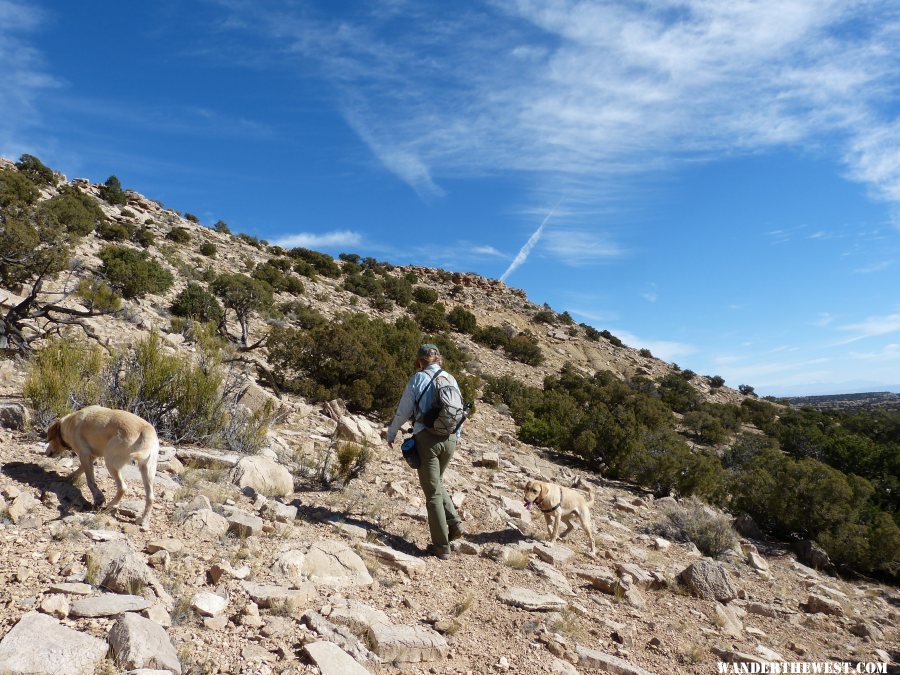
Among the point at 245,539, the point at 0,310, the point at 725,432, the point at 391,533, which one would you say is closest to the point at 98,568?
the point at 245,539

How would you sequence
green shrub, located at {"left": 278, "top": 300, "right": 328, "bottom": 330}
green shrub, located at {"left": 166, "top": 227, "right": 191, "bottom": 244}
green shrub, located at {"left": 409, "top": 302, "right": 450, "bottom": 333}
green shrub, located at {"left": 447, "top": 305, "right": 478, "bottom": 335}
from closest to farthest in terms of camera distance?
green shrub, located at {"left": 278, "top": 300, "right": 328, "bottom": 330}, green shrub, located at {"left": 166, "top": 227, "right": 191, "bottom": 244}, green shrub, located at {"left": 409, "top": 302, "right": 450, "bottom": 333}, green shrub, located at {"left": 447, "top": 305, "right": 478, "bottom": 335}

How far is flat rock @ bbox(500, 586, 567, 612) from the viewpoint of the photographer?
418cm

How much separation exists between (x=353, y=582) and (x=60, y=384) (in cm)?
370

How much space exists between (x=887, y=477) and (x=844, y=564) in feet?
23.9

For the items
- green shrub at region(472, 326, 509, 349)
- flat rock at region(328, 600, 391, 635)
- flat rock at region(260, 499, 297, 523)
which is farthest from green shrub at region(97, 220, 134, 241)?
flat rock at region(328, 600, 391, 635)

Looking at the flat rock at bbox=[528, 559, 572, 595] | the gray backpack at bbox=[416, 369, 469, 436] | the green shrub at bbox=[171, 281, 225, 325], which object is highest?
the green shrub at bbox=[171, 281, 225, 325]

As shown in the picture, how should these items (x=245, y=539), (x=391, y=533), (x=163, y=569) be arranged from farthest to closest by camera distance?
(x=391, y=533) → (x=245, y=539) → (x=163, y=569)

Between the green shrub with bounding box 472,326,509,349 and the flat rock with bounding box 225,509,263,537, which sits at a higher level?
the green shrub with bounding box 472,326,509,349

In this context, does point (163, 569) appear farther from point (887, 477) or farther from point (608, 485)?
point (887, 477)

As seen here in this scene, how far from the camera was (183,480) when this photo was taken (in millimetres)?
4758

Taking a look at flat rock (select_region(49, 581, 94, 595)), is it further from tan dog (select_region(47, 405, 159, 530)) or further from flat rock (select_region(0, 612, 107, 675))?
tan dog (select_region(47, 405, 159, 530))

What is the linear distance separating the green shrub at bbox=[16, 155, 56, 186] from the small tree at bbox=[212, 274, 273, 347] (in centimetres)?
1732

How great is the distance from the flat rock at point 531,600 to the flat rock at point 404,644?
115cm

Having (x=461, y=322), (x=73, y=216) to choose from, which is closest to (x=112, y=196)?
(x=73, y=216)
